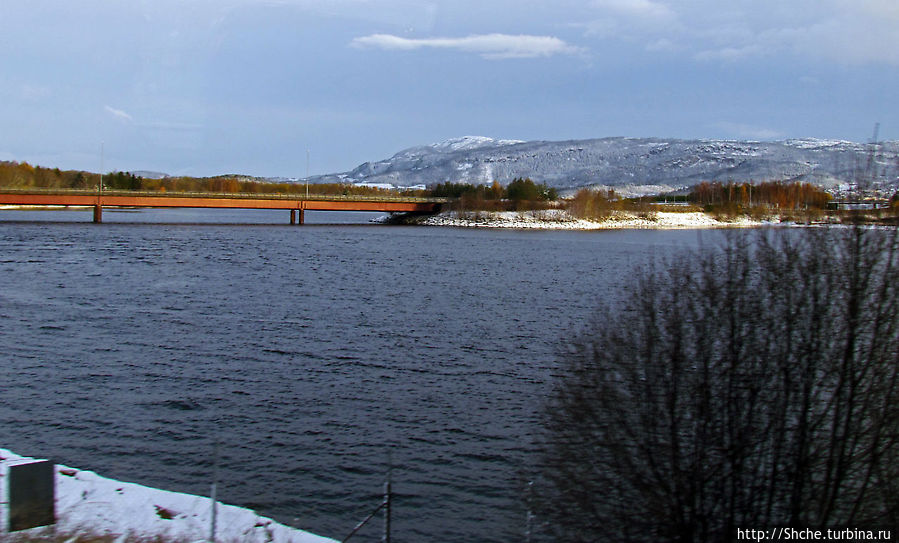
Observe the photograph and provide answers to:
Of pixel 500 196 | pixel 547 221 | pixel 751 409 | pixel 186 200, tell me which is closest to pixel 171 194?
pixel 186 200

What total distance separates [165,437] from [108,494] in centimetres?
534

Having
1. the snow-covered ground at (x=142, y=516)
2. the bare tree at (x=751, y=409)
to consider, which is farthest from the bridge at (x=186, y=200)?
the bare tree at (x=751, y=409)

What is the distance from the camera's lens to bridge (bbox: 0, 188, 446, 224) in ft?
318

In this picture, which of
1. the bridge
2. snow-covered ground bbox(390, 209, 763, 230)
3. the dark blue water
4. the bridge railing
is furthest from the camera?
snow-covered ground bbox(390, 209, 763, 230)

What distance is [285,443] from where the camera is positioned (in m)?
16.2

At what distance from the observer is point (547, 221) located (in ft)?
445

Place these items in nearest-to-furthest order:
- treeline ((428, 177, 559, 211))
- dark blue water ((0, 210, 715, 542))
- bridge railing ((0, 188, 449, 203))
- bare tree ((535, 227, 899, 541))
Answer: bare tree ((535, 227, 899, 541)) < dark blue water ((0, 210, 715, 542)) < bridge railing ((0, 188, 449, 203)) < treeline ((428, 177, 559, 211))

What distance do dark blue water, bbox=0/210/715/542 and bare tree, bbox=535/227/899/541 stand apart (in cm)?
367

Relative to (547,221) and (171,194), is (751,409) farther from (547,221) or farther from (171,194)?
(547,221)

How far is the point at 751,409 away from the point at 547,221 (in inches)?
5012

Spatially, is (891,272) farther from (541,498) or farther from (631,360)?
(541,498)

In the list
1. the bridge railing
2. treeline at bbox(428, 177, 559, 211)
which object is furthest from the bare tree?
treeline at bbox(428, 177, 559, 211)

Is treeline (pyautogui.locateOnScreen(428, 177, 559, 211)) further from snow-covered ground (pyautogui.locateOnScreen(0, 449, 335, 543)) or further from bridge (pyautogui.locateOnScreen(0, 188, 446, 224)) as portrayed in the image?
snow-covered ground (pyautogui.locateOnScreen(0, 449, 335, 543))

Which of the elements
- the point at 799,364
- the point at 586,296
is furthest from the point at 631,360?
the point at 586,296
